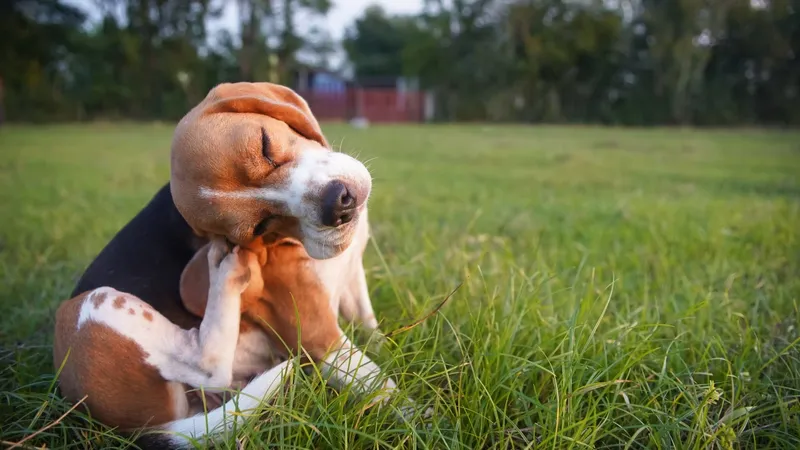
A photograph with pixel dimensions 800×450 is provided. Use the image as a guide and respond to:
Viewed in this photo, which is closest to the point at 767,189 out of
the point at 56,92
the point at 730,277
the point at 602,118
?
the point at 730,277

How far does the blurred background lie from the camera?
86.6 ft

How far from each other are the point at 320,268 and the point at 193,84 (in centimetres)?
2857

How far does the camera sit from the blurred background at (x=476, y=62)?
26391 mm

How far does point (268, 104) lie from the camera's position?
6.75ft

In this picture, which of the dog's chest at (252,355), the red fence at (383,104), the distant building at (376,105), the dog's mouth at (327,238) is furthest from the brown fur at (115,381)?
the red fence at (383,104)

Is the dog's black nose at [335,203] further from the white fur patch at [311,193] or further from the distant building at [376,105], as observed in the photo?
the distant building at [376,105]

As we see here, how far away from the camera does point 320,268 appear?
7.06 feet

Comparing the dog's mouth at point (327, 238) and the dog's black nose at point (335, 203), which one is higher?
the dog's black nose at point (335, 203)

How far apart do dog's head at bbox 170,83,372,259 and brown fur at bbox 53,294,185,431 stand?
44cm

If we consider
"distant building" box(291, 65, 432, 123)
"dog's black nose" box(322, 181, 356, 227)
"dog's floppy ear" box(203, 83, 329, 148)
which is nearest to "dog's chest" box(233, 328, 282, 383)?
"dog's black nose" box(322, 181, 356, 227)

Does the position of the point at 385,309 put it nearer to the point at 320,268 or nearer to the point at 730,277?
the point at 320,268

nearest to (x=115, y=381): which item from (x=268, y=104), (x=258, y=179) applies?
(x=258, y=179)

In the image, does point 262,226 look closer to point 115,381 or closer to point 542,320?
point 115,381

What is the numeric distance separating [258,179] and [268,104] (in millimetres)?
266
